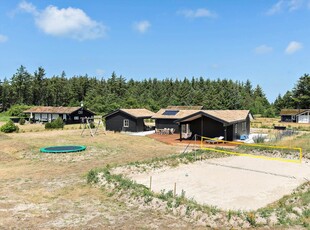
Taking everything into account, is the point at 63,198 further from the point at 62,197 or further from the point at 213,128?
the point at 213,128

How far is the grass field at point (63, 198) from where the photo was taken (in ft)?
33.4

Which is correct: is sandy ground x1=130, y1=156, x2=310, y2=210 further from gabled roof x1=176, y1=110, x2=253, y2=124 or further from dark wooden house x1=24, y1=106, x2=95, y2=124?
dark wooden house x1=24, y1=106, x2=95, y2=124

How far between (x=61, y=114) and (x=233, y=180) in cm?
4471

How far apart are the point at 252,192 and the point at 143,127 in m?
28.9

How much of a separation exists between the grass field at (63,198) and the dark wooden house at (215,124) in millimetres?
9239

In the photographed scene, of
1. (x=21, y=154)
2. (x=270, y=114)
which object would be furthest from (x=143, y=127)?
(x=270, y=114)

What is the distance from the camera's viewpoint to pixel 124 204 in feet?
40.3

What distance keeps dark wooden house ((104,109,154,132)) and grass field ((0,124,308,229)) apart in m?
15.9

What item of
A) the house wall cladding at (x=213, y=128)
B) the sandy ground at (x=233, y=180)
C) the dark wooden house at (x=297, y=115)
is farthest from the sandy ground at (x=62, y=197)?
the dark wooden house at (x=297, y=115)

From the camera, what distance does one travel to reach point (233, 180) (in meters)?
16.1

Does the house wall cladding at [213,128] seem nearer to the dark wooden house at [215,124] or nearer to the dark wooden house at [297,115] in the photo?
the dark wooden house at [215,124]

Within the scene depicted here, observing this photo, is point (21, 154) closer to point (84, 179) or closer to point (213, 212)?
point (84, 179)

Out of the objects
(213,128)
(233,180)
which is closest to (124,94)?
(213,128)

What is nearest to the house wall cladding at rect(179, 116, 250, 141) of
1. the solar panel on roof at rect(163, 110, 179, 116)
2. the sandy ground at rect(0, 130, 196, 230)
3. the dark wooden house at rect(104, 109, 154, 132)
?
the solar panel on roof at rect(163, 110, 179, 116)
